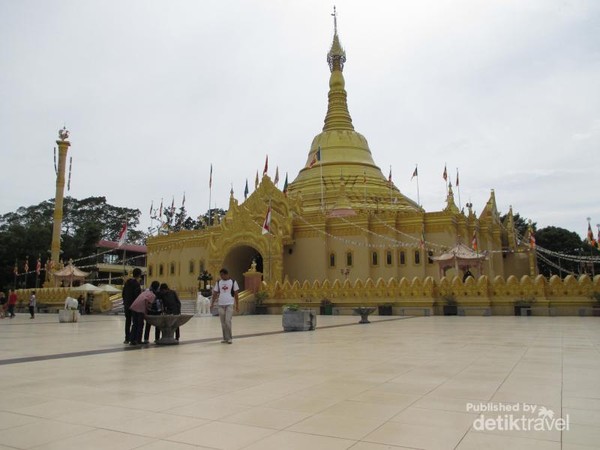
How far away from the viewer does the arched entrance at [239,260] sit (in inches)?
1506

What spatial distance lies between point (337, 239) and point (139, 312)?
966 inches

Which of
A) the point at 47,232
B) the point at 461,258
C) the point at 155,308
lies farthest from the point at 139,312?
the point at 47,232

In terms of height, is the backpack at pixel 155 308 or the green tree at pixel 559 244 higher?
the green tree at pixel 559 244

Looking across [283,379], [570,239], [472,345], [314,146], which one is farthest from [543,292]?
[570,239]

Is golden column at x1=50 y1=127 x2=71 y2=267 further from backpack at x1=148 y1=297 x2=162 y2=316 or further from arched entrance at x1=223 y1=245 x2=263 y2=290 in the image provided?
backpack at x1=148 y1=297 x2=162 y2=316

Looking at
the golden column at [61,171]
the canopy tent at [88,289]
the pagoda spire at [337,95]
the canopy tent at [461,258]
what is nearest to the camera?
the canopy tent at [461,258]

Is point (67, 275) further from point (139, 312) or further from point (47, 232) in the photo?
point (139, 312)

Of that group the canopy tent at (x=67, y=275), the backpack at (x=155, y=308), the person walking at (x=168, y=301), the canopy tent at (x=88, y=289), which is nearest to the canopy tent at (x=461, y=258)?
the person walking at (x=168, y=301)

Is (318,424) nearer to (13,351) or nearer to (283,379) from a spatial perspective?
(283,379)

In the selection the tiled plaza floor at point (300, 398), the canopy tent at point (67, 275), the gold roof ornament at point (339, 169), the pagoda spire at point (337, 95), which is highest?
the pagoda spire at point (337, 95)

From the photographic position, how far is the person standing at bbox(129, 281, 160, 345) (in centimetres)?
1232

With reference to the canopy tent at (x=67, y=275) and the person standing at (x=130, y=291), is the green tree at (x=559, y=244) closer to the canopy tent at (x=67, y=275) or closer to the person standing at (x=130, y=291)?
the canopy tent at (x=67, y=275)

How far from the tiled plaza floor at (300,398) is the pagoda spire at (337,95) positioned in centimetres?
3918

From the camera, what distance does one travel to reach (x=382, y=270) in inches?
1372
